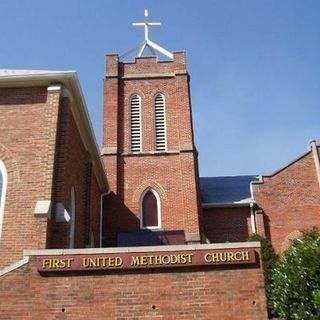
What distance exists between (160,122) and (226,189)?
17.9ft

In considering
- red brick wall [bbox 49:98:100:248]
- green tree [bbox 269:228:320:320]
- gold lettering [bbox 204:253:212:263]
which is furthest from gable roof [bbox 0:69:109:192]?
green tree [bbox 269:228:320:320]

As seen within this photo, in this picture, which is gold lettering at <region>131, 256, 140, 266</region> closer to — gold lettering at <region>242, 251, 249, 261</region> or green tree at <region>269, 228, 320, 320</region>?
gold lettering at <region>242, 251, 249, 261</region>

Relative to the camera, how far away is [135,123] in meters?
28.0

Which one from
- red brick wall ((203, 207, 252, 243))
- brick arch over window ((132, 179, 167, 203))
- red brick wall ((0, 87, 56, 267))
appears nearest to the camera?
red brick wall ((0, 87, 56, 267))

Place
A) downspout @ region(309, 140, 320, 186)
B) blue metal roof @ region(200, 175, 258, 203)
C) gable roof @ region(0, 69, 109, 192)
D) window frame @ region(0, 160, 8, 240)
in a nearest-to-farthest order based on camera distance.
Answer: window frame @ region(0, 160, 8, 240) < gable roof @ region(0, 69, 109, 192) < downspout @ region(309, 140, 320, 186) < blue metal roof @ region(200, 175, 258, 203)

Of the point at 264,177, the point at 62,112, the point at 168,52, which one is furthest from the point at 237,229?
the point at 62,112

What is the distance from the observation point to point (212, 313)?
10711 millimetres

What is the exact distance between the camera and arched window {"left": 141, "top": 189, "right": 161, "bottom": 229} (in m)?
24.8

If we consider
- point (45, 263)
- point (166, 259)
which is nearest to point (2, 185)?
point (45, 263)

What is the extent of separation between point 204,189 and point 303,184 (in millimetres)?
5697

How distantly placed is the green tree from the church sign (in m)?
1.80

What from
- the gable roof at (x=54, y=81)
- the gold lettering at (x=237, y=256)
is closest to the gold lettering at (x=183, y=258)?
the gold lettering at (x=237, y=256)

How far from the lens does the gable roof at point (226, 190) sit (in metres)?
26.7

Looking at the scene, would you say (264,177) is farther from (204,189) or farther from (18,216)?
(18,216)
